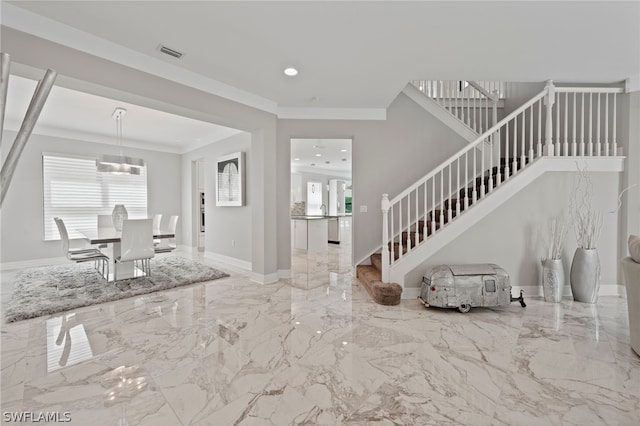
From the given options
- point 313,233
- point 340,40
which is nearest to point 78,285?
point 313,233

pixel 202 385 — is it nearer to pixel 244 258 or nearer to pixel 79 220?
pixel 244 258

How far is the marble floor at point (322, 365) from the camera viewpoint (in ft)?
5.66

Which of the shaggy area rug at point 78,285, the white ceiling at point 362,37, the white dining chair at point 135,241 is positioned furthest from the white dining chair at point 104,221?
the white ceiling at point 362,37

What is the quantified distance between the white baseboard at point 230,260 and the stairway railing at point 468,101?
4083mm

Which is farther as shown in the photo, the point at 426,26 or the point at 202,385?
the point at 426,26

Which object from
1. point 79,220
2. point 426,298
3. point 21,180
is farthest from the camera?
point 79,220

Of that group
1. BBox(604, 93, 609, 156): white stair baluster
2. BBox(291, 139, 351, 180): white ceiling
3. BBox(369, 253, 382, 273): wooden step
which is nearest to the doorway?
BBox(291, 139, 351, 180): white ceiling

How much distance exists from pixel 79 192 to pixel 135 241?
297 cm

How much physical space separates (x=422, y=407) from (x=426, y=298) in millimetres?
1624

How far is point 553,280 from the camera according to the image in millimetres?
3445

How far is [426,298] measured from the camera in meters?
3.27

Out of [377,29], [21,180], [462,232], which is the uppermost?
[377,29]

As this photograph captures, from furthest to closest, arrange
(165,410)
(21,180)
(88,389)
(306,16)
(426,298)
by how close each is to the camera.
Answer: (21,180), (426,298), (306,16), (88,389), (165,410)

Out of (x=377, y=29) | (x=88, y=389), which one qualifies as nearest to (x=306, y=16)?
(x=377, y=29)
